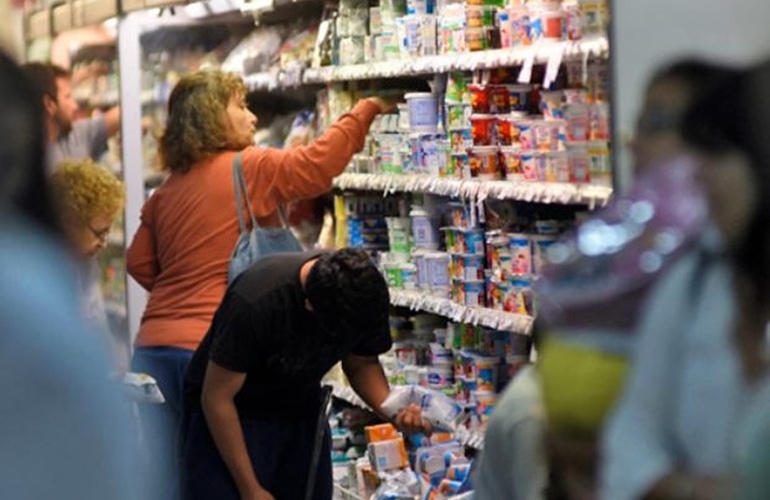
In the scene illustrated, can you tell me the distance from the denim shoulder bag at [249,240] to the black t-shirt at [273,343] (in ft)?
2.33

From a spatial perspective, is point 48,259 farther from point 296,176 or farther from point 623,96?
point 296,176

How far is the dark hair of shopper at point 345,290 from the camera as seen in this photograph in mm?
4023

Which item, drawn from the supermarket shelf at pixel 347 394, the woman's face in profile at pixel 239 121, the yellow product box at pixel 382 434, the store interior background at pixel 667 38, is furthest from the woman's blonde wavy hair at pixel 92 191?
the supermarket shelf at pixel 347 394

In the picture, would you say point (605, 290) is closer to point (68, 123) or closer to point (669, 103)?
point (669, 103)

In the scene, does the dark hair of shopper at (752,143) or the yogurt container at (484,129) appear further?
the yogurt container at (484,129)

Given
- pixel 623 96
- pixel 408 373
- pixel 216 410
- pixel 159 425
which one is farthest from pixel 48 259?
pixel 408 373

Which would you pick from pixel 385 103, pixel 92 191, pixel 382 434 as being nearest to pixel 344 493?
pixel 382 434

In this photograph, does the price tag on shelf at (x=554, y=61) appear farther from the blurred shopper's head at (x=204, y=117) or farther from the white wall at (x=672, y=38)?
the white wall at (x=672, y=38)

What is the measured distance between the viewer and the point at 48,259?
1.22 meters

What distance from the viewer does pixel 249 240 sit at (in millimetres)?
5230

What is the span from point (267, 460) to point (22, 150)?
3416 mm

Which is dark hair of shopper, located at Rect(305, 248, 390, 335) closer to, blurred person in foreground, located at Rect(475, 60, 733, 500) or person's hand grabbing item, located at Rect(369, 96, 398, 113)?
person's hand grabbing item, located at Rect(369, 96, 398, 113)

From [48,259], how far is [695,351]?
1.73 ft

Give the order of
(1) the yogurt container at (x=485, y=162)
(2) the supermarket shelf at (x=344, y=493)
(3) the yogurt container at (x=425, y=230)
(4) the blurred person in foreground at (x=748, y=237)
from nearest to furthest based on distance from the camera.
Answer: (4) the blurred person in foreground at (x=748, y=237) < (1) the yogurt container at (x=485, y=162) < (3) the yogurt container at (x=425, y=230) < (2) the supermarket shelf at (x=344, y=493)
